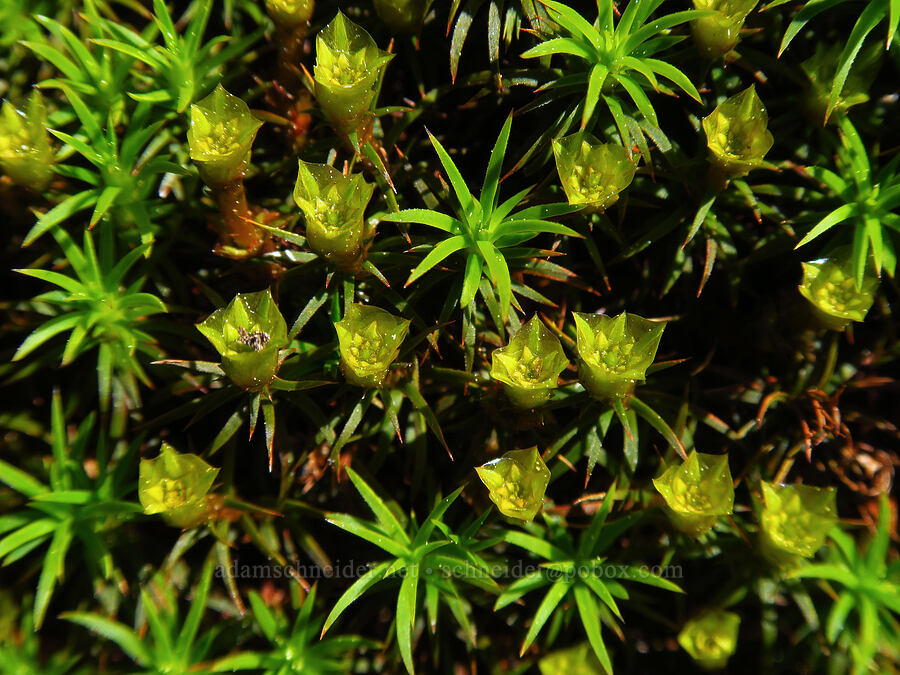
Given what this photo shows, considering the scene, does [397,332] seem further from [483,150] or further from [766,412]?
[766,412]

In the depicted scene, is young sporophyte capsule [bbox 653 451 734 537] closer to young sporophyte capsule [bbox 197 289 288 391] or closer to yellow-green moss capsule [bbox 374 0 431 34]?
young sporophyte capsule [bbox 197 289 288 391]

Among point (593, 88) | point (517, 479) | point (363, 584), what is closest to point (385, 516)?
point (363, 584)

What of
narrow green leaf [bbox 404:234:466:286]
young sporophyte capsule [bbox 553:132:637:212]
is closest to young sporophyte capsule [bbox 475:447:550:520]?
narrow green leaf [bbox 404:234:466:286]

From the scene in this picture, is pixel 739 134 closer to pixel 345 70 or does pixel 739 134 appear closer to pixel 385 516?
pixel 345 70

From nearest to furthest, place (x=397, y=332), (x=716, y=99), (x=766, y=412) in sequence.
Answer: (x=397, y=332), (x=716, y=99), (x=766, y=412)

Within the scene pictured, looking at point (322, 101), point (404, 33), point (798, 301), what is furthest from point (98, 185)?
point (798, 301)

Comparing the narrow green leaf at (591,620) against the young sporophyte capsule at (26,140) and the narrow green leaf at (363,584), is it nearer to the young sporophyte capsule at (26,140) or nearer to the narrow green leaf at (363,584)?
the narrow green leaf at (363,584)

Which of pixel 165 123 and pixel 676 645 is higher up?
pixel 165 123
